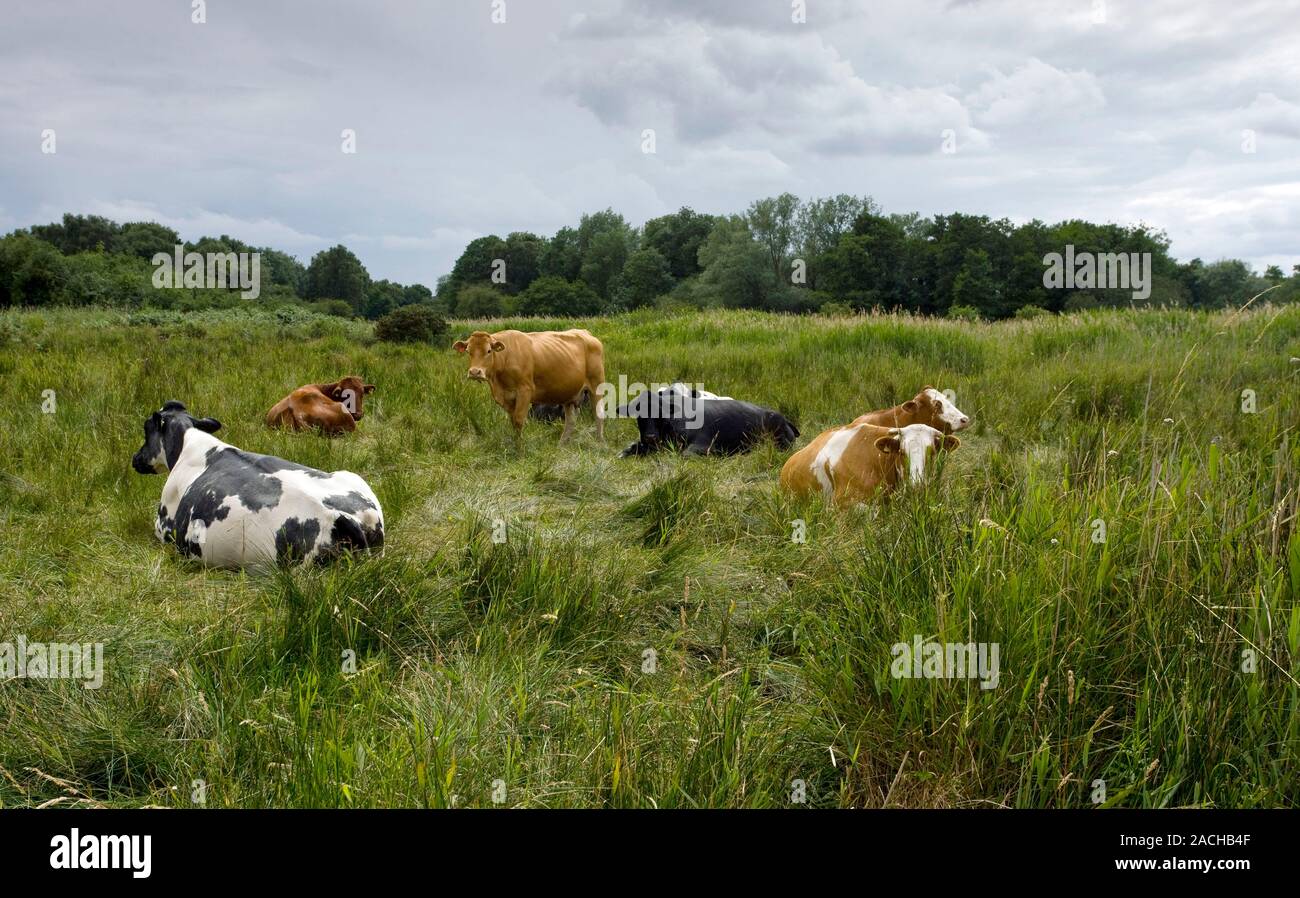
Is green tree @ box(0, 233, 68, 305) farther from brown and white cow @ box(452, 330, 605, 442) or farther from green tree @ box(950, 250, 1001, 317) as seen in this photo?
green tree @ box(950, 250, 1001, 317)

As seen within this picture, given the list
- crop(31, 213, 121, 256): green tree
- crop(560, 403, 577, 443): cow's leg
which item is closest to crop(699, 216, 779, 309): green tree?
crop(560, 403, 577, 443): cow's leg

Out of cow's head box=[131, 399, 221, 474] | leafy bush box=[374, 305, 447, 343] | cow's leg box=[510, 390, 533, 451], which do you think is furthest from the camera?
leafy bush box=[374, 305, 447, 343]

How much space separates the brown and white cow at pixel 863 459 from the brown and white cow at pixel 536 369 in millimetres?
3604

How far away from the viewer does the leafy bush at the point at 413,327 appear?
19438mm

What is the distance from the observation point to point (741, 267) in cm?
5981

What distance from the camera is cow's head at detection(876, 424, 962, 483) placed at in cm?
432

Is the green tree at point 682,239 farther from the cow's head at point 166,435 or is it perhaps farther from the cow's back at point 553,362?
the cow's head at point 166,435

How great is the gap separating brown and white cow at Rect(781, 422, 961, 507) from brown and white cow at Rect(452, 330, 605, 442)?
3.60 m

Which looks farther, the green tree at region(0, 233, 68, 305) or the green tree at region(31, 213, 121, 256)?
the green tree at region(31, 213, 121, 256)

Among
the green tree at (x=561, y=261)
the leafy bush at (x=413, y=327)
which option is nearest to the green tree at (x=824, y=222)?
the green tree at (x=561, y=261)

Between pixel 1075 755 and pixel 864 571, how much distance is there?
1049 mm

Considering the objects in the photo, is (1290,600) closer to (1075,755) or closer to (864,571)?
(1075,755)

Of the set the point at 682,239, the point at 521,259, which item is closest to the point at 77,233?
the point at 521,259

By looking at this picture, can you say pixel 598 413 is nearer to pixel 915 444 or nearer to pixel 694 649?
pixel 915 444
